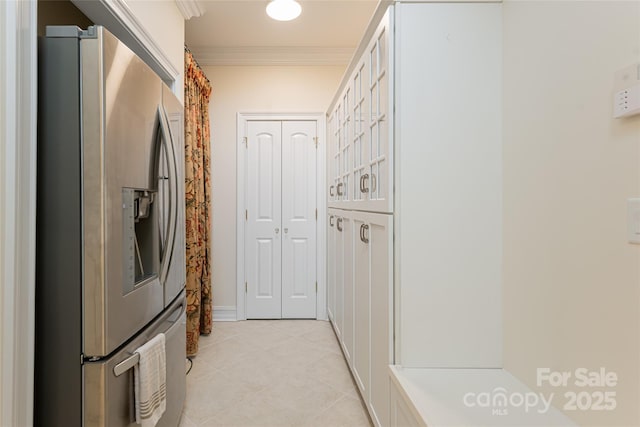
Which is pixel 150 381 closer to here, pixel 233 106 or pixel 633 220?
pixel 633 220

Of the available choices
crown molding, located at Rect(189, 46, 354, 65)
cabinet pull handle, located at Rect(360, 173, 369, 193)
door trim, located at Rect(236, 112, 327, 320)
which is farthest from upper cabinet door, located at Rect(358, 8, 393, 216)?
crown molding, located at Rect(189, 46, 354, 65)

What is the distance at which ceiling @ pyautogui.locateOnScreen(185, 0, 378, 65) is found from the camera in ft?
8.87

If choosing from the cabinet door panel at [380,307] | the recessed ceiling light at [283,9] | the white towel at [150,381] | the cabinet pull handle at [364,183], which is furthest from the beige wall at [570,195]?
the recessed ceiling light at [283,9]

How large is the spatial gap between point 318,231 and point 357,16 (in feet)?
6.40

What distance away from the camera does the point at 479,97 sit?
4.79 feet

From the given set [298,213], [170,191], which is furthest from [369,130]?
[298,213]

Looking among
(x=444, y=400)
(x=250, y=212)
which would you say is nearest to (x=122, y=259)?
(x=444, y=400)

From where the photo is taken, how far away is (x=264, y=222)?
11.7 feet

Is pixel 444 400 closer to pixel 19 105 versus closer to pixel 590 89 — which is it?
Answer: pixel 590 89

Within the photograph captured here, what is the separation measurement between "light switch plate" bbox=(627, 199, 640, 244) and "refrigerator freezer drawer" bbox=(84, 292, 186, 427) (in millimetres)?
1545

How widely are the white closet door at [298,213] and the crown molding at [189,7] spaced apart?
1270 mm

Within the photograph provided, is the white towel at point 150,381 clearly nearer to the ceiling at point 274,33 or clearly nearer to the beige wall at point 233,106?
the beige wall at point 233,106

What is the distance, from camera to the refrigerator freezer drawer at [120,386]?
108 centimetres

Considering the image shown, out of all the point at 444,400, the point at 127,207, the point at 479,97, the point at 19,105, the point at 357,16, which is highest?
the point at 357,16
